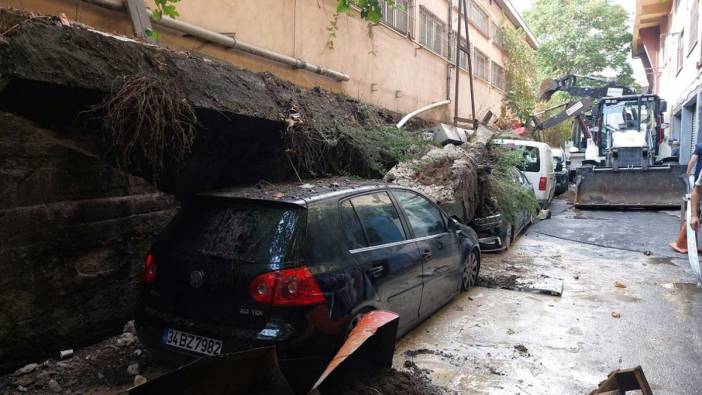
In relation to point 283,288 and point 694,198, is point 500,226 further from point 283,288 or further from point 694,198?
point 283,288

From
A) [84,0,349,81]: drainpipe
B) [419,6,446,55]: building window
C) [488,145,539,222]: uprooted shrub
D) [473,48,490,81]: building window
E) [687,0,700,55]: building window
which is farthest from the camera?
[473,48,490,81]: building window

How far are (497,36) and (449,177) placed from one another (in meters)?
16.4

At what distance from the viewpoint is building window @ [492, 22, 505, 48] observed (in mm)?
20641

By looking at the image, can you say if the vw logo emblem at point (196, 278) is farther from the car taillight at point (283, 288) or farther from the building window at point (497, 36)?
the building window at point (497, 36)

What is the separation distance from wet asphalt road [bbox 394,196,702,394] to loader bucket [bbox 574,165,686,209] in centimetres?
510

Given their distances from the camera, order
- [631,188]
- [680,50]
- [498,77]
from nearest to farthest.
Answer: [631,188] < [680,50] < [498,77]

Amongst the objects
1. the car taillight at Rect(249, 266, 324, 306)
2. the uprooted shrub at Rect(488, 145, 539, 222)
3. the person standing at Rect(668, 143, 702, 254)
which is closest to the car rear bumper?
the car taillight at Rect(249, 266, 324, 306)

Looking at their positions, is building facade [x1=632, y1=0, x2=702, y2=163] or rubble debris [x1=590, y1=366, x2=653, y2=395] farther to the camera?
building facade [x1=632, y1=0, x2=702, y2=163]

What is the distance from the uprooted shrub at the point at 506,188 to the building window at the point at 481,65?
31.5 feet

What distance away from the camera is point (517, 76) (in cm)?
2236

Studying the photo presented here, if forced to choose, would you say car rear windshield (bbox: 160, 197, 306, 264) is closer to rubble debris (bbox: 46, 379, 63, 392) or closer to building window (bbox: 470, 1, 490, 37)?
rubble debris (bbox: 46, 379, 63, 392)

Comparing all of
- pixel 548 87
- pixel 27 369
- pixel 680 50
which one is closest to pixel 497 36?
pixel 548 87

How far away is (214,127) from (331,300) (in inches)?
101

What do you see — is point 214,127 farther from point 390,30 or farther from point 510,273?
point 390,30
